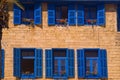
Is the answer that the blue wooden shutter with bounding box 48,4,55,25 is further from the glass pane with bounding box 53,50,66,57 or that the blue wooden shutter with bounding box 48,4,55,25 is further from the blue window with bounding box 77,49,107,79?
the blue window with bounding box 77,49,107,79

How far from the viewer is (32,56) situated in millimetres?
37562

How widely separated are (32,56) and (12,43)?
217cm

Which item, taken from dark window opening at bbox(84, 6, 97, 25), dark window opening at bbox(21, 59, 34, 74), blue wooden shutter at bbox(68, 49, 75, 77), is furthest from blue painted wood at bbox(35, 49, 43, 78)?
dark window opening at bbox(84, 6, 97, 25)

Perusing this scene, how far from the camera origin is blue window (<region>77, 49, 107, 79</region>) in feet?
121

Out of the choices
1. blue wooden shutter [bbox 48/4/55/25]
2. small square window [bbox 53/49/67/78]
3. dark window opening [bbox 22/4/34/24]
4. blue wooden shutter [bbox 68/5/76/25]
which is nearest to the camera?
small square window [bbox 53/49/67/78]

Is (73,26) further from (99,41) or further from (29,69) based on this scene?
(29,69)

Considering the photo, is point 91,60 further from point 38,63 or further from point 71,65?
point 38,63

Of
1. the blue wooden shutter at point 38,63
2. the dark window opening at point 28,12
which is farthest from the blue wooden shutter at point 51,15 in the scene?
the blue wooden shutter at point 38,63

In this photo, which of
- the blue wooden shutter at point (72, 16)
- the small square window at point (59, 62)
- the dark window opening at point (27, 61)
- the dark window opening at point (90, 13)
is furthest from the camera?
the dark window opening at point (90, 13)

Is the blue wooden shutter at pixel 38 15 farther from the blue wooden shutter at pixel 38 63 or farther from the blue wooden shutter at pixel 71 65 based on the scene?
the blue wooden shutter at pixel 71 65

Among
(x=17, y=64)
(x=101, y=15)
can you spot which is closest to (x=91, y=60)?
(x=101, y=15)

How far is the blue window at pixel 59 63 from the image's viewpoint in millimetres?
36875

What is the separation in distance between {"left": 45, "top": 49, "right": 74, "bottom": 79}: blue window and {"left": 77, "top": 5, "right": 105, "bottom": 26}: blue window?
3142mm

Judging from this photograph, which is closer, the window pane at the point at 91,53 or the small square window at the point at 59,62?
the small square window at the point at 59,62
